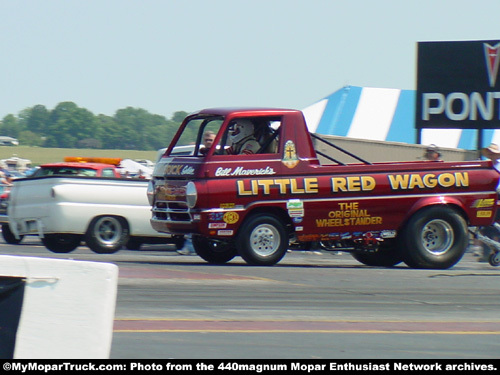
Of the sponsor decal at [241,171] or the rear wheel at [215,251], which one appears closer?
the sponsor decal at [241,171]

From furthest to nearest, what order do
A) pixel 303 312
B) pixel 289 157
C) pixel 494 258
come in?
pixel 494 258, pixel 289 157, pixel 303 312

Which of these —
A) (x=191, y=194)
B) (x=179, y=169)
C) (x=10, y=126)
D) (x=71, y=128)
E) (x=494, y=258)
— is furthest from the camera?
(x=10, y=126)

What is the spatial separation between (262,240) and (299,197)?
785mm

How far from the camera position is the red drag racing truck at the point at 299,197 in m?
12.8

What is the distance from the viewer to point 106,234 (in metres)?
15.8

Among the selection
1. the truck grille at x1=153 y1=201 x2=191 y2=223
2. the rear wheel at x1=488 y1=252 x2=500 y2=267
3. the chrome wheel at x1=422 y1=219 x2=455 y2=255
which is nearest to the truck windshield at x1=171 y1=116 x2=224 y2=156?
the truck grille at x1=153 y1=201 x2=191 y2=223

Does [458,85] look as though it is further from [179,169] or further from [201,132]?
[179,169]

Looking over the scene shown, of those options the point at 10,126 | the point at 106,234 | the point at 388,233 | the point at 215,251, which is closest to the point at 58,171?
the point at 106,234

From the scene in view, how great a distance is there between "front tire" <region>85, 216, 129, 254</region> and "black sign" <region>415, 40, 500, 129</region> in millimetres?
8132

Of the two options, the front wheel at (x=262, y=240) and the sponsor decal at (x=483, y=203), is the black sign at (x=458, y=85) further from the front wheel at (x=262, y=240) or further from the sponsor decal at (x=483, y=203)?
the front wheel at (x=262, y=240)

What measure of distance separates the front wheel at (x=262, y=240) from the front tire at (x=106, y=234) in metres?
3.61

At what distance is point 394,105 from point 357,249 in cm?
1544

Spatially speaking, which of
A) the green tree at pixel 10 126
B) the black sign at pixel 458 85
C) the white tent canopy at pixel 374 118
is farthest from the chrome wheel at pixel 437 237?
the green tree at pixel 10 126
